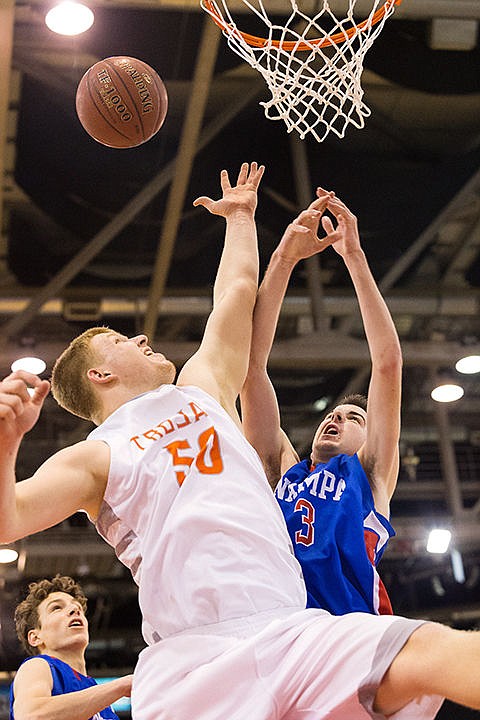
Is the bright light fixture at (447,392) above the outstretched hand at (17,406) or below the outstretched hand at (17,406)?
above

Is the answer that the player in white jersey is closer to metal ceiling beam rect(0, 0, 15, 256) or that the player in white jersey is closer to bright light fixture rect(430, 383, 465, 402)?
metal ceiling beam rect(0, 0, 15, 256)

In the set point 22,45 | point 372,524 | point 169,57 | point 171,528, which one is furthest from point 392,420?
point 22,45

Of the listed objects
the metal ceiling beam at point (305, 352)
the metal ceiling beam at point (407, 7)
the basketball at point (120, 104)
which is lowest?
the basketball at point (120, 104)

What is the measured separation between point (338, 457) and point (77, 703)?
125 cm

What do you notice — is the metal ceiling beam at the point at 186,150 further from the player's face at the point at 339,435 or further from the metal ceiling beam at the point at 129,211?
the player's face at the point at 339,435

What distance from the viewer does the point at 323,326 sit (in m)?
8.83

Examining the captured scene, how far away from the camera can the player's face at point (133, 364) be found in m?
3.20

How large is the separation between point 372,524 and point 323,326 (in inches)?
213

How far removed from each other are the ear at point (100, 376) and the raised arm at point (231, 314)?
8.4 inches

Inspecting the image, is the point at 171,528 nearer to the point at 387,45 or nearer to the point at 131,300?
the point at 387,45

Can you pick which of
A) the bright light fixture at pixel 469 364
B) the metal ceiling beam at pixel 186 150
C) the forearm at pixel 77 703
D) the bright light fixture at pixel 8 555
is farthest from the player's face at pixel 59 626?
the bright light fixture at pixel 8 555

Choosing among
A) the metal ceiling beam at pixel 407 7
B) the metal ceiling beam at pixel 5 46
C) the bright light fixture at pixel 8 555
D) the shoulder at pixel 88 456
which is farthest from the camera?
the bright light fixture at pixel 8 555

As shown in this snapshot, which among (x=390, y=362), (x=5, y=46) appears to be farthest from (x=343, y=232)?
(x=5, y=46)

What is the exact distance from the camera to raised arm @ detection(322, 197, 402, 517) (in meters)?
3.63
